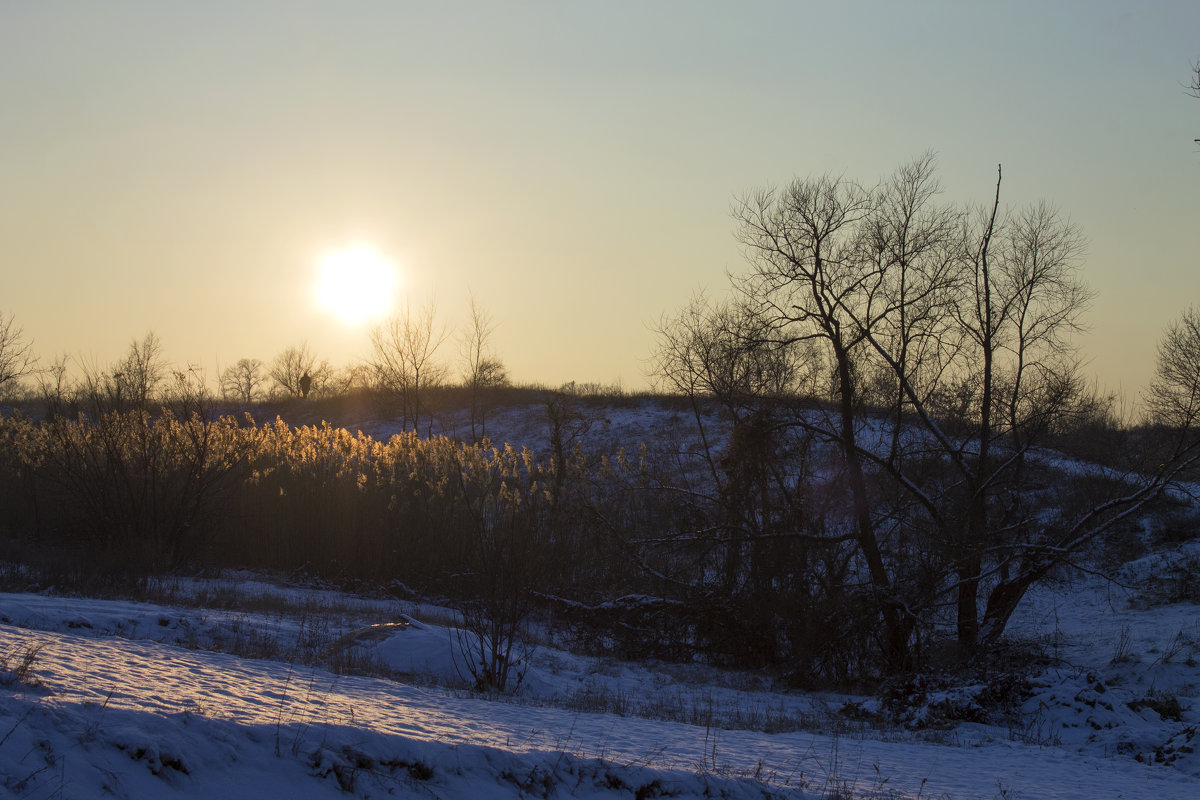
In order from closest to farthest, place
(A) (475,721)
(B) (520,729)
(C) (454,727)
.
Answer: (C) (454,727) < (B) (520,729) < (A) (475,721)

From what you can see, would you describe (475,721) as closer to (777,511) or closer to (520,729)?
(520,729)

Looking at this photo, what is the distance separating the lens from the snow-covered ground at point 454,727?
4.54 m

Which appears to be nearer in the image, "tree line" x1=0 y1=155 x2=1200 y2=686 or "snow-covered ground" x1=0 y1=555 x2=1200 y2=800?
"snow-covered ground" x1=0 y1=555 x2=1200 y2=800

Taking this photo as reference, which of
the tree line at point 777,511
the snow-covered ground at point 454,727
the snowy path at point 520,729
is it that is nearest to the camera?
the snow-covered ground at point 454,727

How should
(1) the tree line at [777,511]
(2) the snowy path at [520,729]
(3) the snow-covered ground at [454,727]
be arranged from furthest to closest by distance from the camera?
1. (1) the tree line at [777,511]
2. (2) the snowy path at [520,729]
3. (3) the snow-covered ground at [454,727]

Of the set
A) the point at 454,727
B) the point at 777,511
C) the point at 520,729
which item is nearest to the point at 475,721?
the point at 520,729

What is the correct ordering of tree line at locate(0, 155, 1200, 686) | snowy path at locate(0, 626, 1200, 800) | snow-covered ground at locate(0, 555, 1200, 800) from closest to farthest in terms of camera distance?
snow-covered ground at locate(0, 555, 1200, 800) < snowy path at locate(0, 626, 1200, 800) < tree line at locate(0, 155, 1200, 686)

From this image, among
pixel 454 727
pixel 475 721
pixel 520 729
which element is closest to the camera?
pixel 454 727

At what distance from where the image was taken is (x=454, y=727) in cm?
648

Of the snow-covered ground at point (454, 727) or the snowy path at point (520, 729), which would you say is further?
the snowy path at point (520, 729)

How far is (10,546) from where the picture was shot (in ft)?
62.4

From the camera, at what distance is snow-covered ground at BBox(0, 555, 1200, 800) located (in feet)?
14.9

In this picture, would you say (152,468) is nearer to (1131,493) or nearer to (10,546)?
(10,546)

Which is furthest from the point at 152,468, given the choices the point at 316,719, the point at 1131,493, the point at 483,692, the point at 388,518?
the point at 1131,493
